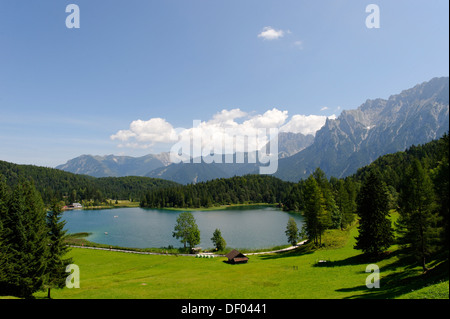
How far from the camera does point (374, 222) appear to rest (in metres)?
43.6

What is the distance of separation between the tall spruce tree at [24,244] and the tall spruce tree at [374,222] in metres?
47.1

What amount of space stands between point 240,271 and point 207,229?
6709cm

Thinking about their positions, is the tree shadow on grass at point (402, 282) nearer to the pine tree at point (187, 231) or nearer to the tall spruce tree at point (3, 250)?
the tall spruce tree at point (3, 250)

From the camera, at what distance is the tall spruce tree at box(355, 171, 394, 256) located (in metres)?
42.7

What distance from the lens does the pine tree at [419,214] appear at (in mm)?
30609

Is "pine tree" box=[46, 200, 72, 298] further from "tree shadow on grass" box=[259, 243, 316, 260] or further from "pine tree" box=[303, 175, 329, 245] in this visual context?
"pine tree" box=[303, 175, 329, 245]

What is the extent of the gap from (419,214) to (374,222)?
11.6 meters

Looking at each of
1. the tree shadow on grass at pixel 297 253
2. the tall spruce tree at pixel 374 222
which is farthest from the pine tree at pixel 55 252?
the tall spruce tree at pixel 374 222

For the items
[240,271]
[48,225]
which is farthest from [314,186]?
[48,225]

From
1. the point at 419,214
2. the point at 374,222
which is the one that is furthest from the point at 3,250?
the point at 374,222

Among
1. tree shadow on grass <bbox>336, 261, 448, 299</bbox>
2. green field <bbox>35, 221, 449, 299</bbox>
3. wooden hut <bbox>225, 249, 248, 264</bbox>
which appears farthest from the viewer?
wooden hut <bbox>225, 249, 248, 264</bbox>

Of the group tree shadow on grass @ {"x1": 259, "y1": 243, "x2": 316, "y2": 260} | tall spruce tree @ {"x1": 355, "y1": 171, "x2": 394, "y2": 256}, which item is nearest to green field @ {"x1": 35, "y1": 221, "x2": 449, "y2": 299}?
tree shadow on grass @ {"x1": 259, "y1": 243, "x2": 316, "y2": 260}

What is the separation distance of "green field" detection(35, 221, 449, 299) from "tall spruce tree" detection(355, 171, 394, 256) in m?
2.11
